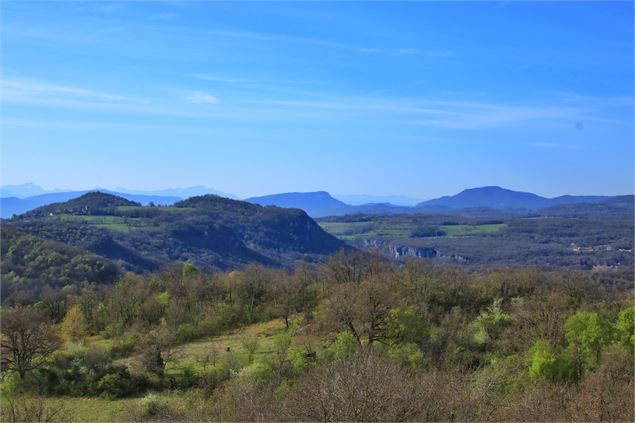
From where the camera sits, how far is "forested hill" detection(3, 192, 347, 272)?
101688 millimetres

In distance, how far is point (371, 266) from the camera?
5066 cm

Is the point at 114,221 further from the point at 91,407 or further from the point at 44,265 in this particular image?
the point at 91,407

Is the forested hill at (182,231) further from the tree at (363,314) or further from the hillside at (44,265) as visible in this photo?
the tree at (363,314)

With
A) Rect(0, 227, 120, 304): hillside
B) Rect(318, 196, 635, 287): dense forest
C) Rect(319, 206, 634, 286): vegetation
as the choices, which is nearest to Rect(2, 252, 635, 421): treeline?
Rect(0, 227, 120, 304): hillside

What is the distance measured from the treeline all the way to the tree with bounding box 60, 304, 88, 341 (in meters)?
0.11

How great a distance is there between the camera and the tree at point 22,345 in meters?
30.2

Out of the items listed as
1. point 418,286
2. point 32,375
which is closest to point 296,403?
point 32,375

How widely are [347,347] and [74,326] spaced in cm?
2568

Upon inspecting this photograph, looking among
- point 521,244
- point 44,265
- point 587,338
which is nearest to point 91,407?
point 587,338

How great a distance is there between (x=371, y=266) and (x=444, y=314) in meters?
11.8

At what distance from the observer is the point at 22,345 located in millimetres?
30344

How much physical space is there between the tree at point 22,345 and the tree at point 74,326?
998 cm

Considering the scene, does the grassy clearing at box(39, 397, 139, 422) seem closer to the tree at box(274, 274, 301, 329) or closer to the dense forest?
the tree at box(274, 274, 301, 329)

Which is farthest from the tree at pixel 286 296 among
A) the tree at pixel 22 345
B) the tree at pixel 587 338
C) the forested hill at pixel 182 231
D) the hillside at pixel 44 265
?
the forested hill at pixel 182 231
